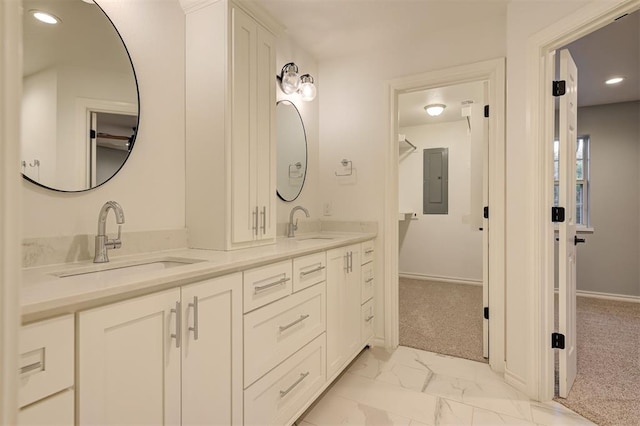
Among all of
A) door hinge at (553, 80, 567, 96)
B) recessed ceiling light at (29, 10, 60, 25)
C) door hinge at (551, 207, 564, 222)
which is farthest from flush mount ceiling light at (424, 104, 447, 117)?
recessed ceiling light at (29, 10, 60, 25)

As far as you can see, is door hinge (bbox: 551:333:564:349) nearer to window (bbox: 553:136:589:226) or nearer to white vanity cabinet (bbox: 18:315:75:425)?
white vanity cabinet (bbox: 18:315:75:425)

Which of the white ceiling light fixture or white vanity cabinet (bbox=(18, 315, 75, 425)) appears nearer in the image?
white vanity cabinet (bbox=(18, 315, 75, 425))

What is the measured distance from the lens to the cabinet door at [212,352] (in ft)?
3.63

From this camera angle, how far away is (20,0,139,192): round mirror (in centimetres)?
122

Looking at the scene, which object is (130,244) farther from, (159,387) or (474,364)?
(474,364)

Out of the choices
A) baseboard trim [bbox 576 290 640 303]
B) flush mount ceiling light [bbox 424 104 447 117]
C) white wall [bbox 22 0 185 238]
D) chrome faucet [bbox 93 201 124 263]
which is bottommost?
baseboard trim [bbox 576 290 640 303]

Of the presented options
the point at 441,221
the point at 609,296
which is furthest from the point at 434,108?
the point at 609,296

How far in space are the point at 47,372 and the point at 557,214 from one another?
2337mm

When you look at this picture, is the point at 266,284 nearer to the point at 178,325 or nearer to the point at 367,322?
the point at 178,325

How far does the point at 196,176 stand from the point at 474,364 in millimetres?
2313

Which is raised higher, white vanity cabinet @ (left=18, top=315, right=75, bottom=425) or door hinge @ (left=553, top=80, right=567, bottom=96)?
door hinge @ (left=553, top=80, right=567, bottom=96)

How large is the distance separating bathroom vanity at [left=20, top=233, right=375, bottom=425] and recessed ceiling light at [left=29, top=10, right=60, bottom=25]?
3.09ft

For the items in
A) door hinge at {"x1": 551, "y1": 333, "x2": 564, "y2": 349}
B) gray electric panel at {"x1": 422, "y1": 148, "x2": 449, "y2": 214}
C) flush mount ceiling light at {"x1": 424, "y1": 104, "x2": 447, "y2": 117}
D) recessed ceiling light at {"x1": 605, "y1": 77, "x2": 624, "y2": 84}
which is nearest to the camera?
door hinge at {"x1": 551, "y1": 333, "x2": 564, "y2": 349}

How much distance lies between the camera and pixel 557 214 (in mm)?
1892
